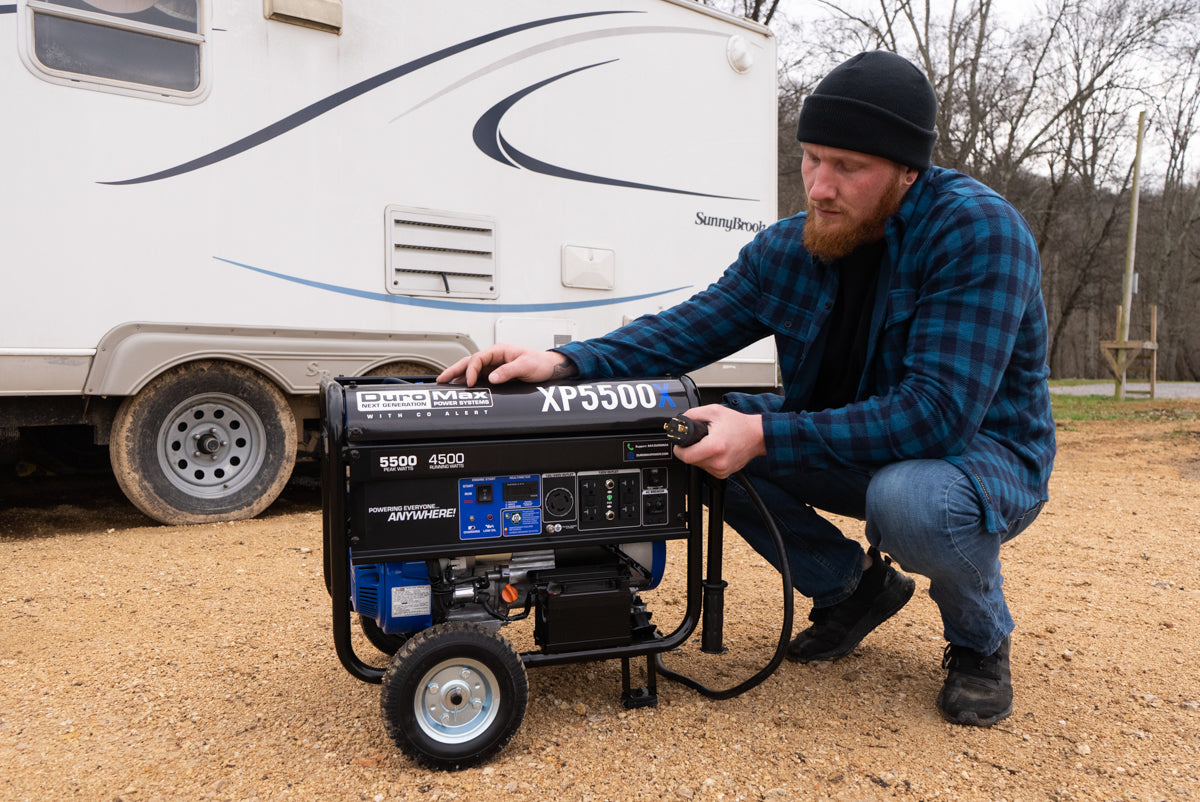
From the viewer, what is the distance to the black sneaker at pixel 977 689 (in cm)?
222

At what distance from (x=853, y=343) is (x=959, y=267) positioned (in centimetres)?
35

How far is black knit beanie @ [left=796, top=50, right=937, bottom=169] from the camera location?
204 cm

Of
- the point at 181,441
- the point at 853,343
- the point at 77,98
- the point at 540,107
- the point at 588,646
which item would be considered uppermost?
the point at 540,107

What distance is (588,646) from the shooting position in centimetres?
213

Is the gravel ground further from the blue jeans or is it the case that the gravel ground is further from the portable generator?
the blue jeans

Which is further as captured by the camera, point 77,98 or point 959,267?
point 77,98

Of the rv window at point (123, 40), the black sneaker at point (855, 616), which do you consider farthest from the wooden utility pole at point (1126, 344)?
the rv window at point (123, 40)

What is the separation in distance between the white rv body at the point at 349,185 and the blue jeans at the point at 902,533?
2748 mm

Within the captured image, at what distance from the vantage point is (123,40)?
408 cm

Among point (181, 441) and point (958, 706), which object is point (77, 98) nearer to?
point (181, 441)

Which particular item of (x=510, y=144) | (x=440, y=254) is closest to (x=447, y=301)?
(x=440, y=254)

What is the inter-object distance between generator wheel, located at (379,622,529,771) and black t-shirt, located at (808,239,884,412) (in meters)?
1.11

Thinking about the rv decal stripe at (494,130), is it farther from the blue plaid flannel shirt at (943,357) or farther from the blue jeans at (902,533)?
the blue jeans at (902,533)

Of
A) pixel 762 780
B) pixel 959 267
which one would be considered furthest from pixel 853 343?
pixel 762 780
